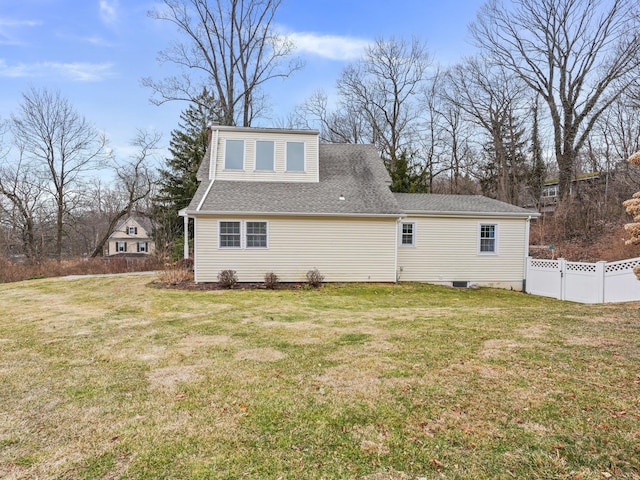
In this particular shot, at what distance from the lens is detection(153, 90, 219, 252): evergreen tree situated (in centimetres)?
2238

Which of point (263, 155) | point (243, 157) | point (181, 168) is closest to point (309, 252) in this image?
point (263, 155)

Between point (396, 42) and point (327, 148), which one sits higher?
point (396, 42)

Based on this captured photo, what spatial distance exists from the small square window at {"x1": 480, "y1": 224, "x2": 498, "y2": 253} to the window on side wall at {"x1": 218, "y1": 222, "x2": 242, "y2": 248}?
9.27 meters

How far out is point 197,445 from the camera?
271 cm

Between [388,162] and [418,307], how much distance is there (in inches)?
722

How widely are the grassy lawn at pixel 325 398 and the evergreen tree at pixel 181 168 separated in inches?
642

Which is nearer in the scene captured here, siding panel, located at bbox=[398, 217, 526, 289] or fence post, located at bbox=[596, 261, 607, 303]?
fence post, located at bbox=[596, 261, 607, 303]

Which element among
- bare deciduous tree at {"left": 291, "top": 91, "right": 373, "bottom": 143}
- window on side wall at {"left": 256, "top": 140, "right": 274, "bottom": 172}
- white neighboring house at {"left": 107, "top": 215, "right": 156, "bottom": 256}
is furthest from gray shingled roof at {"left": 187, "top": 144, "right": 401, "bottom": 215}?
white neighboring house at {"left": 107, "top": 215, "right": 156, "bottom": 256}

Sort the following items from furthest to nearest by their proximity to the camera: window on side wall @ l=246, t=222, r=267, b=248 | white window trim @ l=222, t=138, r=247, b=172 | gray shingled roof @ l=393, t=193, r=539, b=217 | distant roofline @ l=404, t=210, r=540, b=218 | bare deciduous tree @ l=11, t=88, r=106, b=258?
bare deciduous tree @ l=11, t=88, r=106, b=258 < white window trim @ l=222, t=138, r=247, b=172 < gray shingled roof @ l=393, t=193, r=539, b=217 < distant roofline @ l=404, t=210, r=540, b=218 < window on side wall @ l=246, t=222, r=267, b=248

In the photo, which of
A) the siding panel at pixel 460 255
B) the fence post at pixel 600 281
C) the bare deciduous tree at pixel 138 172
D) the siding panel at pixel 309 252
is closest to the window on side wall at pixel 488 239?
the siding panel at pixel 460 255

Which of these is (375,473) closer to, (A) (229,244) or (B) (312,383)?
(B) (312,383)

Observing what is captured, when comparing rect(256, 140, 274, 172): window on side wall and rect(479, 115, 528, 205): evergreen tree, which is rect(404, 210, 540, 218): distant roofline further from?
rect(479, 115, 528, 205): evergreen tree

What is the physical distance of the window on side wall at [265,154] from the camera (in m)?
14.1

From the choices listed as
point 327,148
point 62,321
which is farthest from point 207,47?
point 62,321
